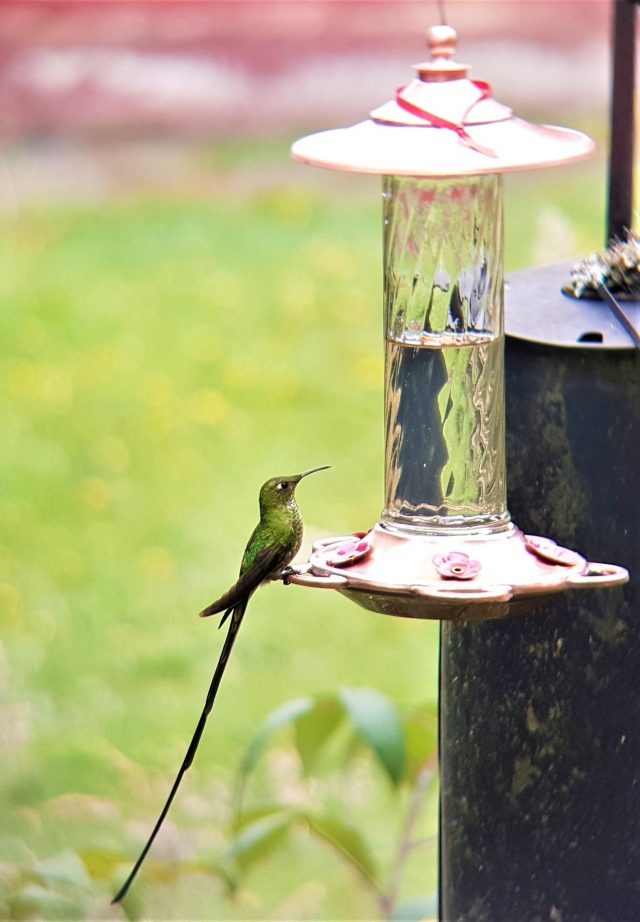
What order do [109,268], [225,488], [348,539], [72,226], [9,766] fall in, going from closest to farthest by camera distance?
[348,539], [9,766], [225,488], [109,268], [72,226]

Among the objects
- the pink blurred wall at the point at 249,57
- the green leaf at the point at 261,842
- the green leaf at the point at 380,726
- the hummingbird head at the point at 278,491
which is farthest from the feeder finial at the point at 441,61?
the pink blurred wall at the point at 249,57

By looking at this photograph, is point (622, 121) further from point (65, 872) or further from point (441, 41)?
point (65, 872)

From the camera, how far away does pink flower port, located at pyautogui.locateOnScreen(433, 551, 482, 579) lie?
96.5 inches

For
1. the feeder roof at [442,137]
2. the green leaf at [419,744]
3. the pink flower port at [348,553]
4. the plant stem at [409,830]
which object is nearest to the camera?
the feeder roof at [442,137]

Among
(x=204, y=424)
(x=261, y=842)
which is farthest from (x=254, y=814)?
(x=204, y=424)

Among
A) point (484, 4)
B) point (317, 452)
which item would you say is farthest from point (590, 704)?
point (484, 4)

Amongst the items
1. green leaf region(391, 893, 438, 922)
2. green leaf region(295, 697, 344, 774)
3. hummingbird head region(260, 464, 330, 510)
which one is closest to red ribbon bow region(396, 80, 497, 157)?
hummingbird head region(260, 464, 330, 510)

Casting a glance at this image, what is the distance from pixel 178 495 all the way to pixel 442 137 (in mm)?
5504

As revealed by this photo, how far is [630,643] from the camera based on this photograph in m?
2.78

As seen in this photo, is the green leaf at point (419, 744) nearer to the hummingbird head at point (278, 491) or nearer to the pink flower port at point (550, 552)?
the hummingbird head at point (278, 491)

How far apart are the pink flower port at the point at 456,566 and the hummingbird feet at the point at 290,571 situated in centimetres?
26

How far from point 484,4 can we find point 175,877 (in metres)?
9.53

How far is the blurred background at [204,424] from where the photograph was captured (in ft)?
16.2

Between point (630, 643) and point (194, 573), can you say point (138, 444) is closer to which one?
point (194, 573)
